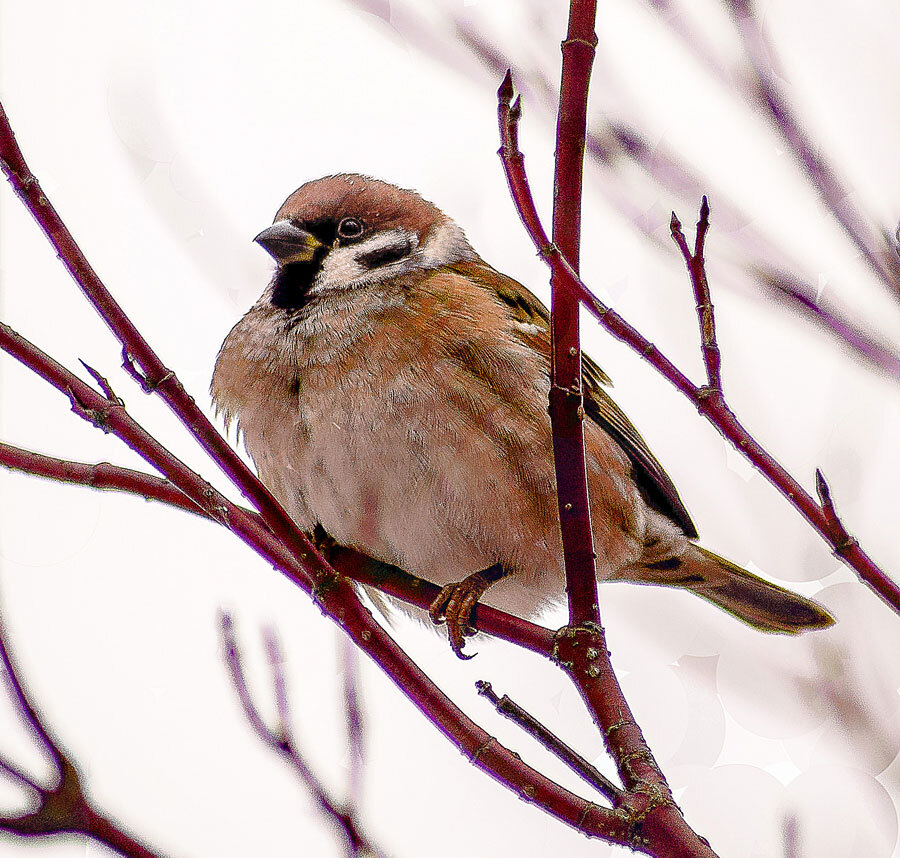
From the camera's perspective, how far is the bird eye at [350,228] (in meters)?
2.68

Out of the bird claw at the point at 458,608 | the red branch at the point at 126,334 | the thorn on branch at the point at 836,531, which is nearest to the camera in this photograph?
the red branch at the point at 126,334

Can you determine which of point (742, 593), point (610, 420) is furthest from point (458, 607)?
point (742, 593)

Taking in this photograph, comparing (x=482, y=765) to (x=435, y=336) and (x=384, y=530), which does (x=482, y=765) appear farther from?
(x=435, y=336)

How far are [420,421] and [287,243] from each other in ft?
2.23

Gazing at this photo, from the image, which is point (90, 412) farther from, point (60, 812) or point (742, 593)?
point (742, 593)

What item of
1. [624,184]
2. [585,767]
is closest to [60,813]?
[585,767]

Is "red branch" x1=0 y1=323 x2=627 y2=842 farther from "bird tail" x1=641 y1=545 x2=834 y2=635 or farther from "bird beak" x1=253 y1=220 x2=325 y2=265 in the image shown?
"bird tail" x1=641 y1=545 x2=834 y2=635

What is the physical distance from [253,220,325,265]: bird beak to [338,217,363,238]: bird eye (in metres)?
0.10

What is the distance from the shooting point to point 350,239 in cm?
268

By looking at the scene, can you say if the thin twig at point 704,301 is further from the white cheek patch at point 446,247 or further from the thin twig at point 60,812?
the white cheek patch at point 446,247

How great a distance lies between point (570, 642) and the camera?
56.8 inches

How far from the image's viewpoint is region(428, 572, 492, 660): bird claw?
6.33ft

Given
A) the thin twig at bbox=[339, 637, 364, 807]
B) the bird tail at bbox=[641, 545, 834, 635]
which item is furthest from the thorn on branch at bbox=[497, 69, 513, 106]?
the bird tail at bbox=[641, 545, 834, 635]

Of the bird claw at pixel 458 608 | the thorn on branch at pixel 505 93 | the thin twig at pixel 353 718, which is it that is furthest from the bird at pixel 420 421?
the thorn on branch at pixel 505 93
